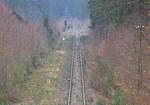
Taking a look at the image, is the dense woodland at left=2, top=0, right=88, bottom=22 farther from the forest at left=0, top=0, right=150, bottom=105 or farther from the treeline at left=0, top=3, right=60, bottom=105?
the forest at left=0, top=0, right=150, bottom=105

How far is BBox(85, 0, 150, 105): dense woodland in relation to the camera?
12.6m

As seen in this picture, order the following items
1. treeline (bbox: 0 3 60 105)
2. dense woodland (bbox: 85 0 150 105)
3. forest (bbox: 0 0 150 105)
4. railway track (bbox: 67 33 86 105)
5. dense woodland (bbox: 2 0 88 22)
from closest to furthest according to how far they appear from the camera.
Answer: dense woodland (bbox: 85 0 150 105) < forest (bbox: 0 0 150 105) < railway track (bbox: 67 33 86 105) < treeline (bbox: 0 3 60 105) < dense woodland (bbox: 2 0 88 22)

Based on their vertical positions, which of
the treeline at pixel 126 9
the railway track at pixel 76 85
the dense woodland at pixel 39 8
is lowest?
the railway track at pixel 76 85

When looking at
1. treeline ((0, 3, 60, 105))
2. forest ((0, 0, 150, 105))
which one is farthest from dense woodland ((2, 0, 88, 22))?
forest ((0, 0, 150, 105))

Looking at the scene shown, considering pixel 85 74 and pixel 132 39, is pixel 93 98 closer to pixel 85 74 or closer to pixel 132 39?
pixel 85 74

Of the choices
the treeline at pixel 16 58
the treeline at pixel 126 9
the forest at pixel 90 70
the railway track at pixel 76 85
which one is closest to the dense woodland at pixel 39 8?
the treeline at pixel 16 58

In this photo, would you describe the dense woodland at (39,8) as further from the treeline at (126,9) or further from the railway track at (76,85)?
the treeline at (126,9)

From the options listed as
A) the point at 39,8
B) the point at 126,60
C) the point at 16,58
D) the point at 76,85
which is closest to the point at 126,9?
the point at 126,60

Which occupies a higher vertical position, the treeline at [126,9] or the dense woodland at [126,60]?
the treeline at [126,9]

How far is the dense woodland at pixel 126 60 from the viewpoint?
41.2 feet

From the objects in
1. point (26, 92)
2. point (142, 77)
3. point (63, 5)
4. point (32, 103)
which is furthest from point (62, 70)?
point (63, 5)

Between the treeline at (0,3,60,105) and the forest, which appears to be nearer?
the forest

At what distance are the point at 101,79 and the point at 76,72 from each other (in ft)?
18.1

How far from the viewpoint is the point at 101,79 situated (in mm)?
15219
